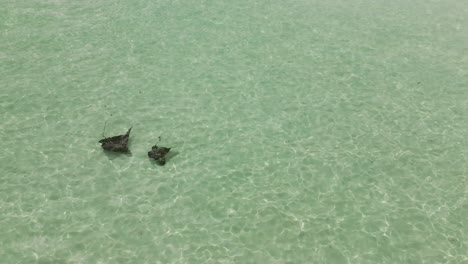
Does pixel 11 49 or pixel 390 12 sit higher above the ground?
pixel 390 12

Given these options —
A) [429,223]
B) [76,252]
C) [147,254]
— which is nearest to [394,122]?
[429,223]

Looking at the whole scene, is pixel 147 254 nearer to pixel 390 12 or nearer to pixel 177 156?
pixel 177 156

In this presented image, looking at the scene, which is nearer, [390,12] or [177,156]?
[177,156]

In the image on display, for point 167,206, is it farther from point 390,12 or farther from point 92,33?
point 390,12

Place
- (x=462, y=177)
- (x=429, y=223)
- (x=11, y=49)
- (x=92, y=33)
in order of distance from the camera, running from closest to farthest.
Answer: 1. (x=429, y=223)
2. (x=462, y=177)
3. (x=11, y=49)
4. (x=92, y=33)

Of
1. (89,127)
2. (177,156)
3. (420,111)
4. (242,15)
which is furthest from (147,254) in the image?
(242,15)

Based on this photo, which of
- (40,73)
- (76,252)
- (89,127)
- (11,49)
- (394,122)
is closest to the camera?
(76,252)
